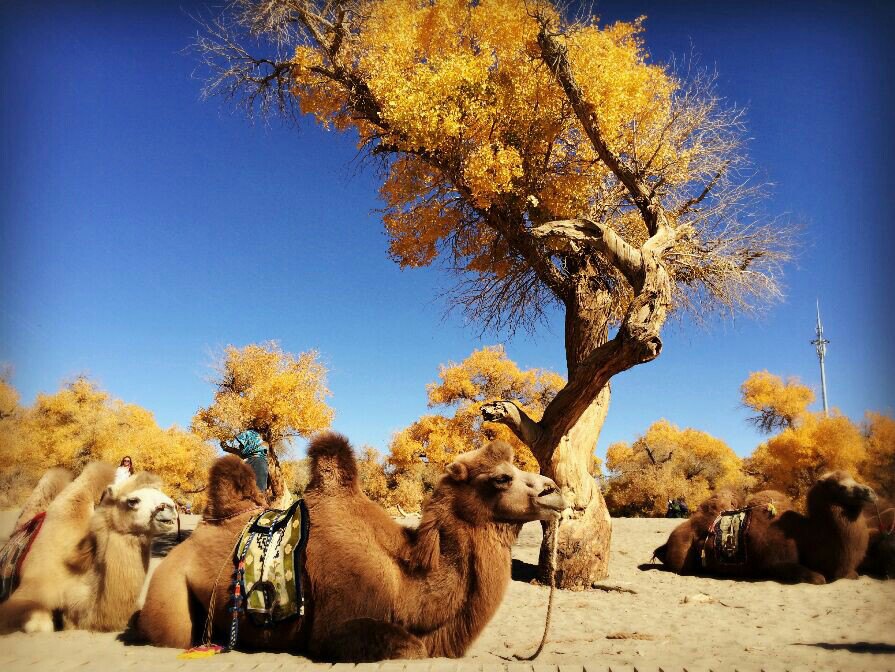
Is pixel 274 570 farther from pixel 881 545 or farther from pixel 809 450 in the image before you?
pixel 809 450

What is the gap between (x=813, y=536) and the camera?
1003 centimetres

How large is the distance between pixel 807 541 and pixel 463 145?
9263 millimetres

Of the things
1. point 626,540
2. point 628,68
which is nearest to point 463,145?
point 628,68

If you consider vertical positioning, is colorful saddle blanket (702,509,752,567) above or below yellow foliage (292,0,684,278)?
below

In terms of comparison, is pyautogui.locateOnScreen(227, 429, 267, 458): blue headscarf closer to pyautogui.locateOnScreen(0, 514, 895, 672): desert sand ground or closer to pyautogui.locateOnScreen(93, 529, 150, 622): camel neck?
pyautogui.locateOnScreen(93, 529, 150, 622): camel neck

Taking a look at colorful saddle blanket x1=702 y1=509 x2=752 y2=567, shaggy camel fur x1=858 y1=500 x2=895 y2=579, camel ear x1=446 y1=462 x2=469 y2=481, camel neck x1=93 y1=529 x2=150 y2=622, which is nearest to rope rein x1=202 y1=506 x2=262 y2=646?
camel neck x1=93 y1=529 x2=150 y2=622

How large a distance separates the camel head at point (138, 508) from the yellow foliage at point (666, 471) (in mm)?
32638

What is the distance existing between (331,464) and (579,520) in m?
7.46

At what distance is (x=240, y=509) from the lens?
5055 millimetres

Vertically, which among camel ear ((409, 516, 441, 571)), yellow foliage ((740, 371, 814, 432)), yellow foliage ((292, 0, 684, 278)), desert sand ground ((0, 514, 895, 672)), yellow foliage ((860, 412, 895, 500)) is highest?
yellow foliage ((292, 0, 684, 278))

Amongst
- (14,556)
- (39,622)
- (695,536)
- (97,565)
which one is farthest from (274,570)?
(695,536)

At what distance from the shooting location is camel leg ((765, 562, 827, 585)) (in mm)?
9705

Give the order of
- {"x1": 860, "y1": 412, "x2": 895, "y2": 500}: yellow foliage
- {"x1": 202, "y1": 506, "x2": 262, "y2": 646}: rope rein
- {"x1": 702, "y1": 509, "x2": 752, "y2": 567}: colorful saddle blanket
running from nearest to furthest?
{"x1": 202, "y1": 506, "x2": 262, "y2": 646}: rope rein → {"x1": 860, "y1": 412, "x2": 895, "y2": 500}: yellow foliage → {"x1": 702, "y1": 509, "x2": 752, "y2": 567}: colorful saddle blanket

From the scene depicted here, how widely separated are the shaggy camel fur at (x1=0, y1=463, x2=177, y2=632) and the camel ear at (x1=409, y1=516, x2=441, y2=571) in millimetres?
2044
